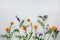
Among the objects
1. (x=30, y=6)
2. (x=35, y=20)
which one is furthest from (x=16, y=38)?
(x=30, y=6)

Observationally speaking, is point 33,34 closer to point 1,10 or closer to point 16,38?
point 16,38

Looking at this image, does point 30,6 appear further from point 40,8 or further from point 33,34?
point 33,34

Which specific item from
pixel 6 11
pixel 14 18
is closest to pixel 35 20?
pixel 14 18

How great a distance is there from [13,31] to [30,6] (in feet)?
1.27

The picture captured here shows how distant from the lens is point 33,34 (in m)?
1.45

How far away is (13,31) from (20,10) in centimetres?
28

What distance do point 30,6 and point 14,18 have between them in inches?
10.1

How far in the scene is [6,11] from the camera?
1459 millimetres

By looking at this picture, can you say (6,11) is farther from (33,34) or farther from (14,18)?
(33,34)

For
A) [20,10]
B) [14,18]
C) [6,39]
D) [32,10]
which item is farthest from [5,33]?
[32,10]

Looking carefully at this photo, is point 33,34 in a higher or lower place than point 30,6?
lower

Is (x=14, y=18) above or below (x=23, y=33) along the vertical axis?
above

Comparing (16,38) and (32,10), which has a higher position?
(32,10)

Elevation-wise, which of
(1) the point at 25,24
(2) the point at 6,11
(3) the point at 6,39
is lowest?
(3) the point at 6,39
